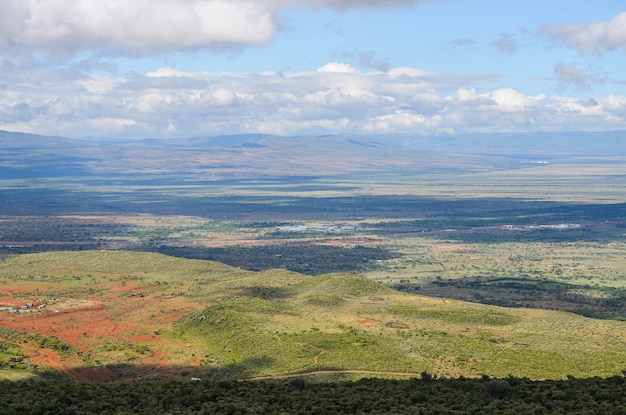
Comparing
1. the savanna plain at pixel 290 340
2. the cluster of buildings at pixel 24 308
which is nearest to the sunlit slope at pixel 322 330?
the savanna plain at pixel 290 340

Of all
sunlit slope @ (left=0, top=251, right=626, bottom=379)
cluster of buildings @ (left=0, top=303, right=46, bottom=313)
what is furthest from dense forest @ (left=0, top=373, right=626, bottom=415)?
cluster of buildings @ (left=0, top=303, right=46, bottom=313)

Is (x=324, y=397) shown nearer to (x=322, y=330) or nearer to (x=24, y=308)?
(x=322, y=330)

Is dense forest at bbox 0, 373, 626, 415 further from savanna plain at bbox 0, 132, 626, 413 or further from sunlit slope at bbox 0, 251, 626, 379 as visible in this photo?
sunlit slope at bbox 0, 251, 626, 379

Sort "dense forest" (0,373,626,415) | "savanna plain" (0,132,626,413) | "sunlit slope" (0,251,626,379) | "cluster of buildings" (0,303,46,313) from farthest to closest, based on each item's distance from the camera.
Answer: "cluster of buildings" (0,303,46,313)
"sunlit slope" (0,251,626,379)
"savanna plain" (0,132,626,413)
"dense forest" (0,373,626,415)

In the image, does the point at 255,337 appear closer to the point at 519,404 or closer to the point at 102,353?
the point at 102,353

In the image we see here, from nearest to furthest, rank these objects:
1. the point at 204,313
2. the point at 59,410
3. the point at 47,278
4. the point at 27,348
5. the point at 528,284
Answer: the point at 59,410 → the point at 27,348 → the point at 204,313 → the point at 47,278 → the point at 528,284

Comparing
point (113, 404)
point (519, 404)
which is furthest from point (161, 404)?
point (519, 404)
